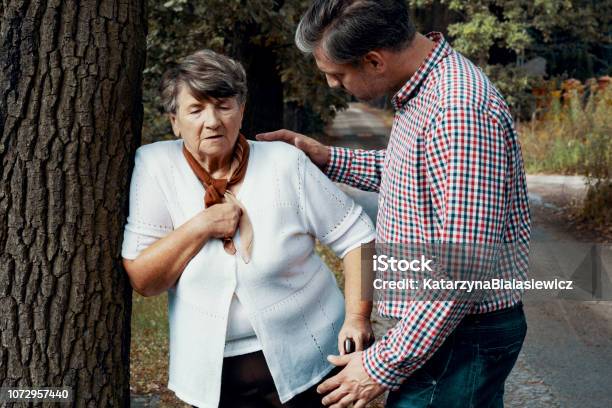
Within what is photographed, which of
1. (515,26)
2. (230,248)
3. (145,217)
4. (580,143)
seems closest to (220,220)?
(230,248)

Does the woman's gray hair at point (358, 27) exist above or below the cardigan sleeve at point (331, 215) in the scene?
above

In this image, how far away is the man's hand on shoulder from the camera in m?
3.08

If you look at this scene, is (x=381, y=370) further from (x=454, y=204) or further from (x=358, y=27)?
(x=358, y=27)

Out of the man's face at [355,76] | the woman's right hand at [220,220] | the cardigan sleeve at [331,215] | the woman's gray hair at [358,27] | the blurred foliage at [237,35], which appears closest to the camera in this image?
the woman's gray hair at [358,27]

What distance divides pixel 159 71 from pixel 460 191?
26.7 ft

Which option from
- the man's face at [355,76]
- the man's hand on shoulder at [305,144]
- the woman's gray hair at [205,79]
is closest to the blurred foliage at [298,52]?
the man's hand on shoulder at [305,144]

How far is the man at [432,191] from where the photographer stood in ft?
7.07

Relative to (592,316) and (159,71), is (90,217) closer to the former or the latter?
(592,316)

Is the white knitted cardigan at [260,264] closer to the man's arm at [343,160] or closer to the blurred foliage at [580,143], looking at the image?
the man's arm at [343,160]

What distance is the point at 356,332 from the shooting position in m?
2.62

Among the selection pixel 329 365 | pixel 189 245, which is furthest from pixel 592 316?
pixel 189 245

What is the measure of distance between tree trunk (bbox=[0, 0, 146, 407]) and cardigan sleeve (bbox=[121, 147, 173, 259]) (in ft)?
0.20

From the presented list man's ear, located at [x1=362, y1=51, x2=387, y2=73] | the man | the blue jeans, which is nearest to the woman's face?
the man

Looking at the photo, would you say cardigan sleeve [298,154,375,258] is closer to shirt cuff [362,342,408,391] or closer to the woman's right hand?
the woman's right hand
